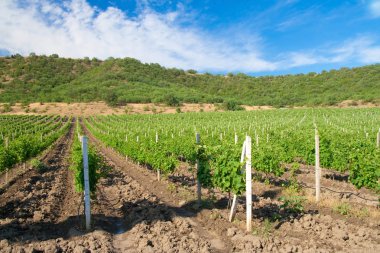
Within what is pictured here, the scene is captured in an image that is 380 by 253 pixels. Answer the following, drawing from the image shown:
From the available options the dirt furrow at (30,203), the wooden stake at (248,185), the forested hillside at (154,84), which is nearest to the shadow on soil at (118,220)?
the dirt furrow at (30,203)

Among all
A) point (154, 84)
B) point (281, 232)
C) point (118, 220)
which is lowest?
point (118, 220)

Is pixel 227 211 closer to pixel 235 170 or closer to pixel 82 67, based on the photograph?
pixel 235 170

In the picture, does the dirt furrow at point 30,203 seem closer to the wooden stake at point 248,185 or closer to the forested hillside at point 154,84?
the wooden stake at point 248,185

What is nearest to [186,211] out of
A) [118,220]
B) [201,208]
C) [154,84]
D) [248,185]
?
[201,208]

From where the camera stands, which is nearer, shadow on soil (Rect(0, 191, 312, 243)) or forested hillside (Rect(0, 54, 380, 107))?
shadow on soil (Rect(0, 191, 312, 243))

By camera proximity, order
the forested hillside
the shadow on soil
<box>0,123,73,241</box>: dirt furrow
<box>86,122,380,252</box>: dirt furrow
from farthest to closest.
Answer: the forested hillside < <box>0,123,73,241</box>: dirt furrow < the shadow on soil < <box>86,122,380,252</box>: dirt furrow

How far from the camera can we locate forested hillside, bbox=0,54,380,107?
7800 cm

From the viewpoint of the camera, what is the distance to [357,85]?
81.9 metres

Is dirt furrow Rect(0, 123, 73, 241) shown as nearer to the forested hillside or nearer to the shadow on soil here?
the shadow on soil

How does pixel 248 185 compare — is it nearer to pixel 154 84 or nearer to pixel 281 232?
pixel 281 232

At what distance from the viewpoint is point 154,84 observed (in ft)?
353

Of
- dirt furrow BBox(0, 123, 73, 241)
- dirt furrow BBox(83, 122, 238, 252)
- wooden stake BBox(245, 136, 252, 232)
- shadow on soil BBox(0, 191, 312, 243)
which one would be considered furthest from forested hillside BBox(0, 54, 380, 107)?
wooden stake BBox(245, 136, 252, 232)

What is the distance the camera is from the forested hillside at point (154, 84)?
78.0 m

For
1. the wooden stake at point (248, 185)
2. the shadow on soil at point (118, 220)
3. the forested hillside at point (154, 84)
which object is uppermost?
the forested hillside at point (154, 84)
